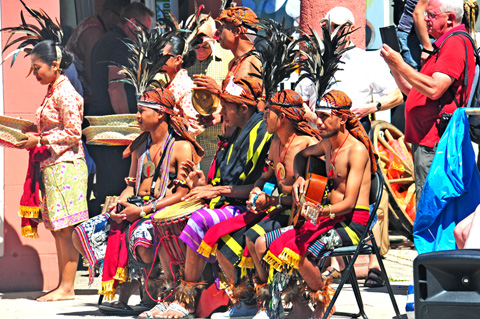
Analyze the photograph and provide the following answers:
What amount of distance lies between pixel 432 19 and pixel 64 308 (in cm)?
337

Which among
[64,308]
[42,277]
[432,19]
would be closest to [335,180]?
[432,19]

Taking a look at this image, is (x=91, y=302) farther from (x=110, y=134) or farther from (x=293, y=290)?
(x=293, y=290)

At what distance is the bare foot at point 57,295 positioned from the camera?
6.93 meters

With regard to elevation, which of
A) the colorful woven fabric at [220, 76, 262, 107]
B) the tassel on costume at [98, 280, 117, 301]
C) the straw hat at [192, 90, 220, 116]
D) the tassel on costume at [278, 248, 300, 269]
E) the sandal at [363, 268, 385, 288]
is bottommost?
the sandal at [363, 268, 385, 288]

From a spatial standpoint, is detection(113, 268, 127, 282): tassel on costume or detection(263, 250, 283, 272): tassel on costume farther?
Answer: detection(113, 268, 127, 282): tassel on costume

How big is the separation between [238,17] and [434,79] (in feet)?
6.65

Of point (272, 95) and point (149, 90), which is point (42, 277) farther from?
point (272, 95)

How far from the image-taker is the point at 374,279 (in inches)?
270

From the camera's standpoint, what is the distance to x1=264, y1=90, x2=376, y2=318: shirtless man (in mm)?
5230

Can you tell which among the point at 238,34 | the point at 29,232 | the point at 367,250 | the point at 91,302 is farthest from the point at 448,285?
the point at 29,232

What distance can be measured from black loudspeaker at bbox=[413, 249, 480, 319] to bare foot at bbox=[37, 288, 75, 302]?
13.0 ft

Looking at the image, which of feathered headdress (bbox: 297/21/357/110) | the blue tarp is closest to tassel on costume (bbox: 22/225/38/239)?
feathered headdress (bbox: 297/21/357/110)

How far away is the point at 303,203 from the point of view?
5230 mm

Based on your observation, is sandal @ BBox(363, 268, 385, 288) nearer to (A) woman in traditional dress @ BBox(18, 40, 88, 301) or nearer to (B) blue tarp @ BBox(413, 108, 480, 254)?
(B) blue tarp @ BBox(413, 108, 480, 254)
